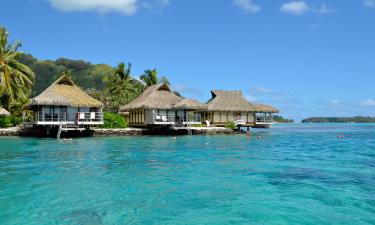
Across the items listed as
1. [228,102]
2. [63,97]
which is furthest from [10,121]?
[228,102]

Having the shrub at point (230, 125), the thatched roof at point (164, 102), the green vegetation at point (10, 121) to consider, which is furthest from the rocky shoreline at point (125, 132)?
the green vegetation at point (10, 121)

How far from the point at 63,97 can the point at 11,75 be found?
567cm

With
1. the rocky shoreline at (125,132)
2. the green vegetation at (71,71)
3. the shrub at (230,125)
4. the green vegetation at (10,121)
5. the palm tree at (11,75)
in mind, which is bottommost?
the rocky shoreline at (125,132)

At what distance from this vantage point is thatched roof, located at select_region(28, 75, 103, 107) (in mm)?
31375

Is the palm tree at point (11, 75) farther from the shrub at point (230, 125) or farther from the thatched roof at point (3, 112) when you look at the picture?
the shrub at point (230, 125)

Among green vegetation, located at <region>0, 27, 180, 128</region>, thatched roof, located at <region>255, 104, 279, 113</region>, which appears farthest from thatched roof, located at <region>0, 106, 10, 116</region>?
thatched roof, located at <region>255, 104, 279, 113</region>

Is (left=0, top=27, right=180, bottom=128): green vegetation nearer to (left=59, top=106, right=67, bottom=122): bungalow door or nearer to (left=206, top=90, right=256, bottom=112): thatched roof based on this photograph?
(left=59, top=106, right=67, bottom=122): bungalow door

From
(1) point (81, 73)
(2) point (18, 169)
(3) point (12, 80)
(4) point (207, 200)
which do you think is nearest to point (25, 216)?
(4) point (207, 200)

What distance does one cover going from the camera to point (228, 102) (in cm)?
4516

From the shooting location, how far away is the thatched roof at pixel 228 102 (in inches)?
1738

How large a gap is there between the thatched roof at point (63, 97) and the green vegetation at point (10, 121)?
5.78 meters

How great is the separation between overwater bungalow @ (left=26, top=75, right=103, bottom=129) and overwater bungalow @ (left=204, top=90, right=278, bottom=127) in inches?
586

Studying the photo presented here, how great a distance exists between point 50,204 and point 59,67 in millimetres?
115978

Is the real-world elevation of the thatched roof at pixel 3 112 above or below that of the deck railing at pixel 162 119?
above
